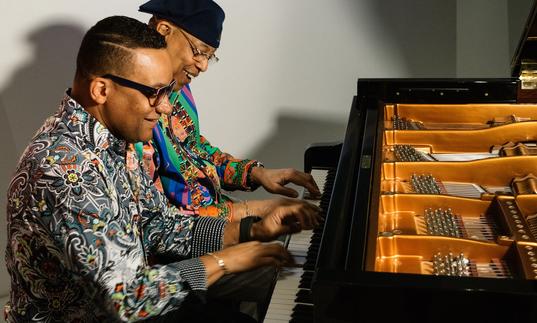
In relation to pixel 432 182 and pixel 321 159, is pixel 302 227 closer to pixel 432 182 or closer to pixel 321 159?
pixel 432 182

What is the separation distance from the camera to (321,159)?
2.86m

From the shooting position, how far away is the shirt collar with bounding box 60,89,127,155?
163 cm

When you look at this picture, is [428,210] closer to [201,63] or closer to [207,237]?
[207,237]

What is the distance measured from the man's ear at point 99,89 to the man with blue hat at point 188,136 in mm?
488

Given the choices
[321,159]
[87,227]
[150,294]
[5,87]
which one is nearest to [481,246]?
[150,294]

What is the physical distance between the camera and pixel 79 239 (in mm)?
1511

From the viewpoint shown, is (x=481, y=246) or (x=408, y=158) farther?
(x=408, y=158)

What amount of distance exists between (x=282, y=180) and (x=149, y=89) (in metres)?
1.14

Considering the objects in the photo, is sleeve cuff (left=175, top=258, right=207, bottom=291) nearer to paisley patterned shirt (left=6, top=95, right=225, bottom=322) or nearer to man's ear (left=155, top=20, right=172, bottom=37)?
paisley patterned shirt (left=6, top=95, right=225, bottom=322)

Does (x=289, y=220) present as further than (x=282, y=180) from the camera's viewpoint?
No

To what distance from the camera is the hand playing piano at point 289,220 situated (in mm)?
2139

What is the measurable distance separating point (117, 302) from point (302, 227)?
748mm

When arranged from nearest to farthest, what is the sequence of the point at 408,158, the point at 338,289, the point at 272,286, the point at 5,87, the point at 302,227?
the point at 338,289 → the point at 272,286 → the point at 302,227 → the point at 408,158 → the point at 5,87

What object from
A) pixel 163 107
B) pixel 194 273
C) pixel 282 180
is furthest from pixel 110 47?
pixel 282 180
